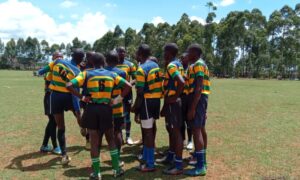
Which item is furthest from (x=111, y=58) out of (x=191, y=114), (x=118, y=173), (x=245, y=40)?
(x=245, y=40)

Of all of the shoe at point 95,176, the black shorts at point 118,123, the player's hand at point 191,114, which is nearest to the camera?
the shoe at point 95,176

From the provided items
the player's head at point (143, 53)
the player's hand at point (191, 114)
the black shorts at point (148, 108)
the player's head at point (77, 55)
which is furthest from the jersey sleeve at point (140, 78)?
the player's head at point (77, 55)

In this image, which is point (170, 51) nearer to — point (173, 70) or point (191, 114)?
point (173, 70)

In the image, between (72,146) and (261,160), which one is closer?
(261,160)

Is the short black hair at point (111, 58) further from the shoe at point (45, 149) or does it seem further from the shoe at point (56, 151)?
the shoe at point (45, 149)

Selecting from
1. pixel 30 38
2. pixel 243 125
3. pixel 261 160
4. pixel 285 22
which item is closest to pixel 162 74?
pixel 261 160

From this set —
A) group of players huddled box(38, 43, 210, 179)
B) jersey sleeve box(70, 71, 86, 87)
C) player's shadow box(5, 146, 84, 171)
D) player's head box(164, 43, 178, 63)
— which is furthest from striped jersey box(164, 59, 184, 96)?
player's shadow box(5, 146, 84, 171)

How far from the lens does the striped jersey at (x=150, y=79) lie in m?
6.31

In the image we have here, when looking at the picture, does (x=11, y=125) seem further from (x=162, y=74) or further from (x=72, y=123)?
(x=162, y=74)

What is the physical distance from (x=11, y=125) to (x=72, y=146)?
3.47 meters

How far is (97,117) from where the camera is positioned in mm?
5891

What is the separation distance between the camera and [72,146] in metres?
8.62

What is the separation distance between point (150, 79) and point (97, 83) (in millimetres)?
1059

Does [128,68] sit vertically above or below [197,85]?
above
